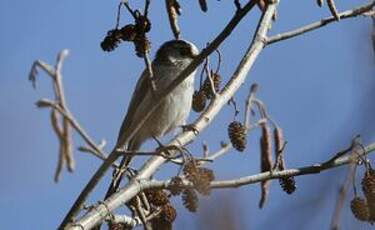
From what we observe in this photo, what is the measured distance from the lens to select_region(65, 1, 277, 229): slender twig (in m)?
2.17

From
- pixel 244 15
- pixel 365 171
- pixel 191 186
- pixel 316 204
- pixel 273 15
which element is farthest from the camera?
pixel 273 15

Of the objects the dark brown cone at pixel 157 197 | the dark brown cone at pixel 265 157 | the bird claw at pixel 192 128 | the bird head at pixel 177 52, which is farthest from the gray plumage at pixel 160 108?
the dark brown cone at pixel 157 197

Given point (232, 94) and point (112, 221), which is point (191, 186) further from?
point (232, 94)

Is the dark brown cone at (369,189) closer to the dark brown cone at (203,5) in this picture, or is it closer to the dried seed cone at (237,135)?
the dried seed cone at (237,135)

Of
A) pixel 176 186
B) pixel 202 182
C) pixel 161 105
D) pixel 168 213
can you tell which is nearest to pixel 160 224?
pixel 168 213

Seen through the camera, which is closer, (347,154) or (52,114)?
(52,114)

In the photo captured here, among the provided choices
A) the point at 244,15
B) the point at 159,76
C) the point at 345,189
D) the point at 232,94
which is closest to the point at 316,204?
the point at 345,189

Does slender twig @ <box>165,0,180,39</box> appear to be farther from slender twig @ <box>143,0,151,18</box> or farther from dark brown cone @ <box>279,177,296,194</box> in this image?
dark brown cone @ <box>279,177,296,194</box>

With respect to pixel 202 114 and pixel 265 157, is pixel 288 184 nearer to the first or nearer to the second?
pixel 265 157

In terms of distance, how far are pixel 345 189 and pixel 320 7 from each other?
1.12 metres

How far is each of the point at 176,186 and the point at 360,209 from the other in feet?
1.92

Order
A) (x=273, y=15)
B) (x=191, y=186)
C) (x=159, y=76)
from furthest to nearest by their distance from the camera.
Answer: (x=159, y=76), (x=273, y=15), (x=191, y=186)

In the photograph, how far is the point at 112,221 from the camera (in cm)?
269

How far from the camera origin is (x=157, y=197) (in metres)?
2.84
